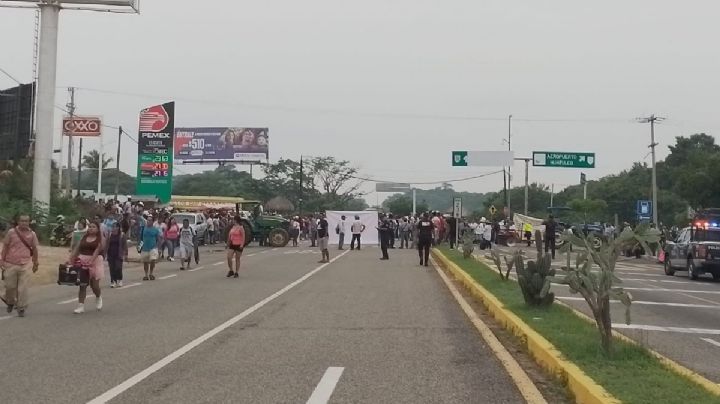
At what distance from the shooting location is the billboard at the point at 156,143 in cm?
4672

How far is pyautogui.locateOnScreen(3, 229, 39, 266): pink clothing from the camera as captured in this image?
1284 cm

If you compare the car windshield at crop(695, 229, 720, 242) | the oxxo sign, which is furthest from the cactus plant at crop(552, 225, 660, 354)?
the oxxo sign

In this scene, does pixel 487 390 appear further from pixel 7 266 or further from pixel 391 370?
pixel 7 266

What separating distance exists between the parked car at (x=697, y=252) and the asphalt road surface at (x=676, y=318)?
1.98 feet

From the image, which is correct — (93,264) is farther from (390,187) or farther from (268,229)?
(390,187)

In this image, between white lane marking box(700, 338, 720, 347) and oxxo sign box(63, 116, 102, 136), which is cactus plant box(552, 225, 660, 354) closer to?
white lane marking box(700, 338, 720, 347)

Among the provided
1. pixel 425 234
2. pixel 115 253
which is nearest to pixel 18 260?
pixel 115 253

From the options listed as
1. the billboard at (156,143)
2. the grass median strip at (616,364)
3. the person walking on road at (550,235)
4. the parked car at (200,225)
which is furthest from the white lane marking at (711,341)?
the billboard at (156,143)

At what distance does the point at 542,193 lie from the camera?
374 ft

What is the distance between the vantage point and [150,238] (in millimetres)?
19797

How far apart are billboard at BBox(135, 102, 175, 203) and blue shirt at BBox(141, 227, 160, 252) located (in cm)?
2746

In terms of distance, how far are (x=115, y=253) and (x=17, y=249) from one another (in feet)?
16.1

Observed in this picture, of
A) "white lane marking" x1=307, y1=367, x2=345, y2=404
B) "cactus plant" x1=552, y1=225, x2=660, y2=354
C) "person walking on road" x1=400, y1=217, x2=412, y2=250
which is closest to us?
"white lane marking" x1=307, y1=367, x2=345, y2=404

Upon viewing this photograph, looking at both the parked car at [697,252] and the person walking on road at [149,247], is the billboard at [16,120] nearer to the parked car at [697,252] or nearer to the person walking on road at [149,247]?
the person walking on road at [149,247]
